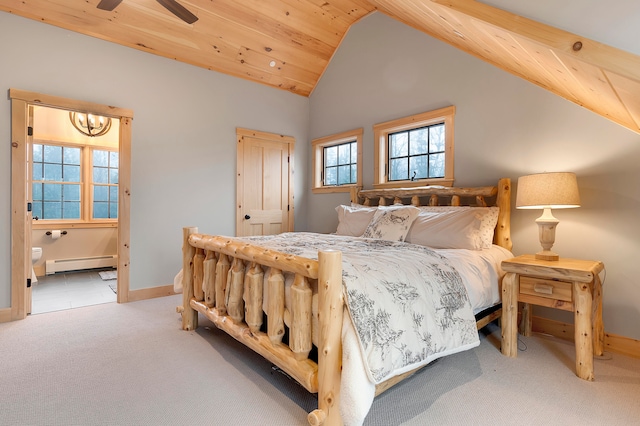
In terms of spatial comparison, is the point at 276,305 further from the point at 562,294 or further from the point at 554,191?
the point at 554,191

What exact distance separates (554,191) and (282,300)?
2.03 metres

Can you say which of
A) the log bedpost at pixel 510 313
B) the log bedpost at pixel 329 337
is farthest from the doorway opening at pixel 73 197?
the log bedpost at pixel 510 313

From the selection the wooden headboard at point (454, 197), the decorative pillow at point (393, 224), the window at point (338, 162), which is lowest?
the decorative pillow at point (393, 224)

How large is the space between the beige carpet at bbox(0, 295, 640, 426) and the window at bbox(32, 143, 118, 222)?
10.6ft

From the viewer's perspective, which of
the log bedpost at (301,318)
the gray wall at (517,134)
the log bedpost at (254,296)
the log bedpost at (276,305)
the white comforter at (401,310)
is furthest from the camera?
the gray wall at (517,134)

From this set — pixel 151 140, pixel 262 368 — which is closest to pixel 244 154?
pixel 151 140

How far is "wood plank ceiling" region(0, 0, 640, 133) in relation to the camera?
1.77m

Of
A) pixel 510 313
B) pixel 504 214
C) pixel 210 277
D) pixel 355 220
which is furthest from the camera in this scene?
pixel 355 220

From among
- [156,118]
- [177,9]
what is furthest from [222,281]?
[156,118]

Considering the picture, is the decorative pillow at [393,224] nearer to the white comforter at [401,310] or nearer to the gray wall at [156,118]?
the white comforter at [401,310]

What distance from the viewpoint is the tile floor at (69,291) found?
3.45 meters

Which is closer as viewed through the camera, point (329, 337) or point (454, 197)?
point (329, 337)

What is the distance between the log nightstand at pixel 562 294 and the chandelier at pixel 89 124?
6058 mm

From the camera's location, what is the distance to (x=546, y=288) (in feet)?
7.08
